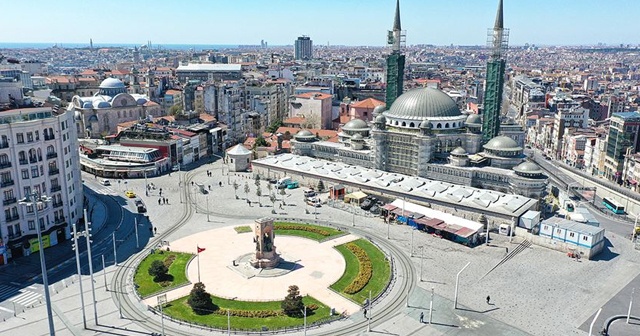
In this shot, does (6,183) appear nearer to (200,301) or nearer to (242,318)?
(200,301)

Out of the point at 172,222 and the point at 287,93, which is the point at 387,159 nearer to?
the point at 172,222

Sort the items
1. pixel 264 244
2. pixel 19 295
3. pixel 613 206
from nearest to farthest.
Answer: pixel 19 295 < pixel 264 244 < pixel 613 206

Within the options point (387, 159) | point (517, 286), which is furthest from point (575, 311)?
point (387, 159)

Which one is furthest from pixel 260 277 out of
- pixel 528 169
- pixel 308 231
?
pixel 528 169

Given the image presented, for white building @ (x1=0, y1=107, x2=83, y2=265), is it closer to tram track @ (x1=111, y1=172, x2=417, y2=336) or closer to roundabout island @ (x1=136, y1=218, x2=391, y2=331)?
tram track @ (x1=111, y1=172, x2=417, y2=336)

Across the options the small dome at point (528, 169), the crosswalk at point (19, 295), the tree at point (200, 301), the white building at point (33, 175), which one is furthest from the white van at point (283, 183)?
the crosswalk at point (19, 295)

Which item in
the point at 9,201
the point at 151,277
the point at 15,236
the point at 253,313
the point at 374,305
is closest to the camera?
the point at 253,313

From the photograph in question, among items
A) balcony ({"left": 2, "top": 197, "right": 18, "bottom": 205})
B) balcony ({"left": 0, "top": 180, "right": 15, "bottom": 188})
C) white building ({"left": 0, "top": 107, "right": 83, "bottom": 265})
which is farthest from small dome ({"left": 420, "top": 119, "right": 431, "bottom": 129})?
balcony ({"left": 2, "top": 197, "right": 18, "bottom": 205})

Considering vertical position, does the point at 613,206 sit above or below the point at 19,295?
below
